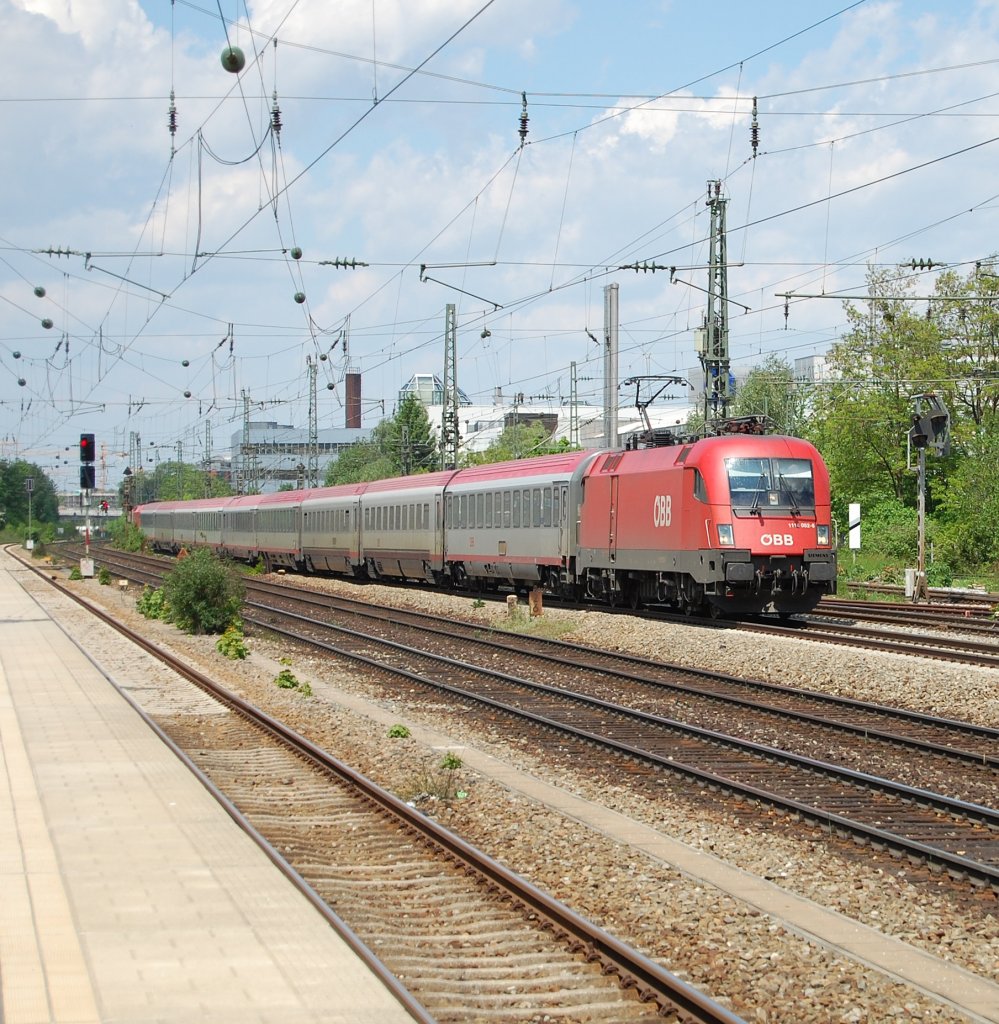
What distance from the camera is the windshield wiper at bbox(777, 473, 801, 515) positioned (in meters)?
22.8

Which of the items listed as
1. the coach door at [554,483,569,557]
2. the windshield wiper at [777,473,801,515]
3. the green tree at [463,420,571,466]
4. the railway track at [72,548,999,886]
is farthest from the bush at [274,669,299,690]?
the green tree at [463,420,571,466]

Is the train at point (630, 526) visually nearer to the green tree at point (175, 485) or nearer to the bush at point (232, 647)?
the bush at point (232, 647)

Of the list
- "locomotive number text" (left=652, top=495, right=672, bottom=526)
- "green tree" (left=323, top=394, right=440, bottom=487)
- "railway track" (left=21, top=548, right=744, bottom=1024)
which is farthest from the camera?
"green tree" (left=323, top=394, right=440, bottom=487)

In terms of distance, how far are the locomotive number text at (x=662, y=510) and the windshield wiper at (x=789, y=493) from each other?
6.36 feet

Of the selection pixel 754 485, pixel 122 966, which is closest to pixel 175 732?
pixel 122 966

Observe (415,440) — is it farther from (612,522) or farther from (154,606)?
(612,522)

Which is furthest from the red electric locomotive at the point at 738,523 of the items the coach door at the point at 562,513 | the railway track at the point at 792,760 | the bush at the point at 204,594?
the bush at the point at 204,594

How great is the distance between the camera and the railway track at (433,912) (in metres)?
6.07

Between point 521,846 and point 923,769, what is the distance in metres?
4.32

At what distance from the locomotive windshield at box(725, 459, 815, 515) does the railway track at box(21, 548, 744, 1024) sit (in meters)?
11.9

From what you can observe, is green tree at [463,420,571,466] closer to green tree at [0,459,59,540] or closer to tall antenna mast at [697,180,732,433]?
tall antenna mast at [697,180,732,433]

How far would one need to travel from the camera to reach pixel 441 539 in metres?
36.6

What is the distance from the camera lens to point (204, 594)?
2675 centimetres

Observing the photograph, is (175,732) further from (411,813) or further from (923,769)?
(923,769)
